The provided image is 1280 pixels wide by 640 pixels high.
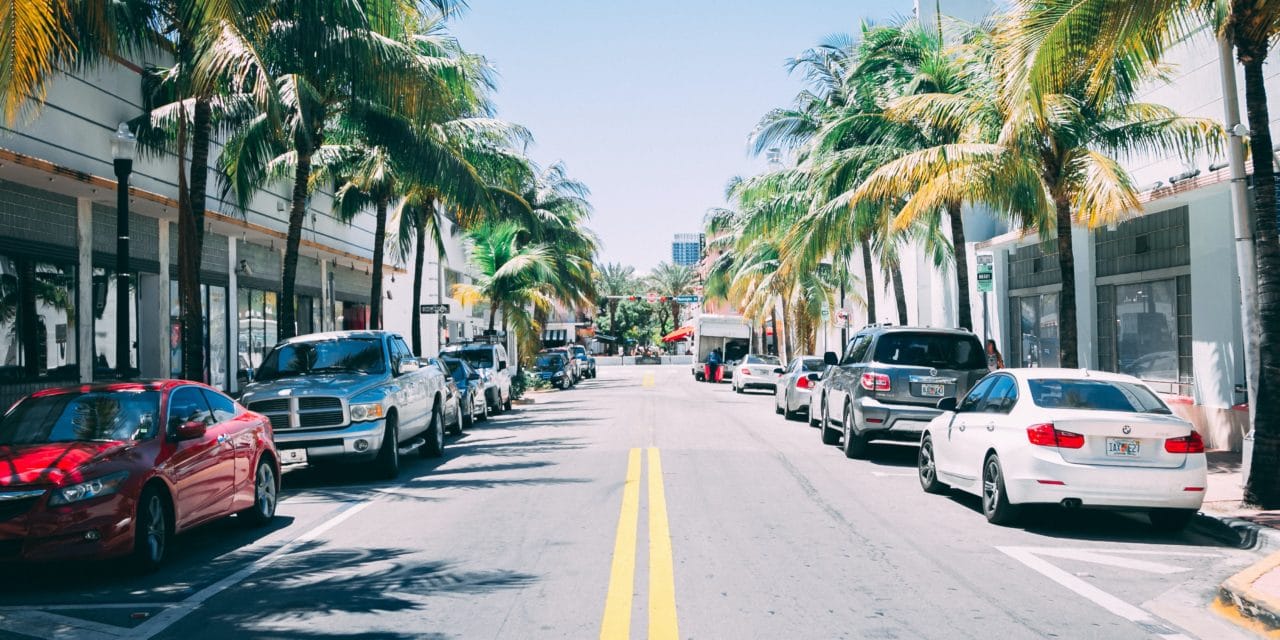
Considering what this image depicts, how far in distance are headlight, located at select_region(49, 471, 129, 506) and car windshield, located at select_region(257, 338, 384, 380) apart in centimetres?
704

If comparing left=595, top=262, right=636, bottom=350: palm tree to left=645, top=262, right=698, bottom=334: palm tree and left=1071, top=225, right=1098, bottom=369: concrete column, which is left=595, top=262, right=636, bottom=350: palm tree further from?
left=1071, top=225, right=1098, bottom=369: concrete column

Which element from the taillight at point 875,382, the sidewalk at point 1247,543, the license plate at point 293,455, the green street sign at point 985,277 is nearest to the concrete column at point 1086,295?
the green street sign at point 985,277

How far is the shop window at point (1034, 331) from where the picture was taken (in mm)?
25812

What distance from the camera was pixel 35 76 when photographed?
9.91m

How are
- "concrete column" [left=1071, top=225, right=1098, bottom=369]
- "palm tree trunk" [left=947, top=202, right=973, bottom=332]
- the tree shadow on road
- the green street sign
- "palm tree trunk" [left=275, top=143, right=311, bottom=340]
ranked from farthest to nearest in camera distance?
"concrete column" [left=1071, top=225, right=1098, bottom=369]
"palm tree trunk" [left=947, top=202, right=973, bottom=332]
"palm tree trunk" [left=275, top=143, right=311, bottom=340]
the green street sign
the tree shadow on road

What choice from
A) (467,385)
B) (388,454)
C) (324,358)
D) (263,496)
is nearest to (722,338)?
(467,385)

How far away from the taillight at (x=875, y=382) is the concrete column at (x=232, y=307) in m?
17.5

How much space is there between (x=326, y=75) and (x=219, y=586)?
11.0 metres

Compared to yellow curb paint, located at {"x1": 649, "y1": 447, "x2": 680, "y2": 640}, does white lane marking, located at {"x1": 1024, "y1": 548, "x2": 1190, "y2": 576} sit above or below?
below

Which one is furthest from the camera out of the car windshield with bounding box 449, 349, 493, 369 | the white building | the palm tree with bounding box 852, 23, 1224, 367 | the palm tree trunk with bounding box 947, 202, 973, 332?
the car windshield with bounding box 449, 349, 493, 369

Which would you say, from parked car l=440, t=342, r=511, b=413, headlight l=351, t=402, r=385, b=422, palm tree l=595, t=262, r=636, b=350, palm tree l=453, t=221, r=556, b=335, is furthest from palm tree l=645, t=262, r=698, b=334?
headlight l=351, t=402, r=385, b=422

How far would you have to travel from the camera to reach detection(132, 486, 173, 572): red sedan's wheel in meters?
8.36

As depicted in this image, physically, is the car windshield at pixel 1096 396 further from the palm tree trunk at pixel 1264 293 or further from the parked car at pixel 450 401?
the parked car at pixel 450 401

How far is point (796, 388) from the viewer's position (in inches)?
994
